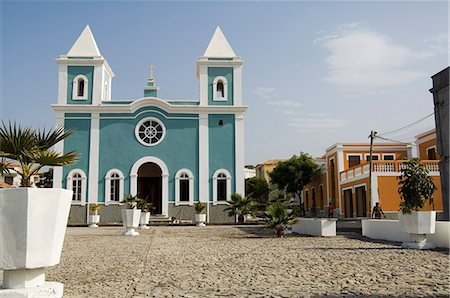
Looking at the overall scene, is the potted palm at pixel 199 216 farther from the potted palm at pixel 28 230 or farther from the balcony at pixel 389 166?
the potted palm at pixel 28 230

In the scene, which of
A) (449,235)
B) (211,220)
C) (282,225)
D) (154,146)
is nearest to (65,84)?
(154,146)

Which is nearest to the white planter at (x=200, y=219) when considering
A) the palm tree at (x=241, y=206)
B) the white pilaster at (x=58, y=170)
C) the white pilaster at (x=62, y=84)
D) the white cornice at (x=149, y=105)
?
the palm tree at (x=241, y=206)

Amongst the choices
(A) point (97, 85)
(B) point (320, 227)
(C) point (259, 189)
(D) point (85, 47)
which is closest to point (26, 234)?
(B) point (320, 227)

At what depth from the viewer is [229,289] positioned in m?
5.53

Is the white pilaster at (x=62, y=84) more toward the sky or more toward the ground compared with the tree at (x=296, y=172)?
more toward the sky

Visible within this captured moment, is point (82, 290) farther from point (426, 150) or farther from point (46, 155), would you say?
point (426, 150)

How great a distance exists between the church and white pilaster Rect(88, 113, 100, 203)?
0.06m

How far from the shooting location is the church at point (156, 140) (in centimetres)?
2764

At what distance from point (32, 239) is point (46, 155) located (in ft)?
3.39

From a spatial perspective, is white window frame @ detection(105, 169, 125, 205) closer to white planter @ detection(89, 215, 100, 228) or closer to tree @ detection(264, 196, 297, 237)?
white planter @ detection(89, 215, 100, 228)

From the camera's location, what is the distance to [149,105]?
2867 cm

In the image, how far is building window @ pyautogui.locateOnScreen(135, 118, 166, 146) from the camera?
28562 millimetres

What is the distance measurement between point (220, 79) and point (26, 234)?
2527cm

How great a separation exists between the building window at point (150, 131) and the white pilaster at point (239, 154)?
4.66m
